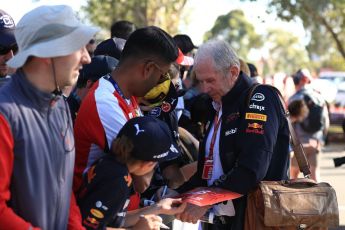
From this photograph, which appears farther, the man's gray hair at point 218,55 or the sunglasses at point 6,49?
the sunglasses at point 6,49

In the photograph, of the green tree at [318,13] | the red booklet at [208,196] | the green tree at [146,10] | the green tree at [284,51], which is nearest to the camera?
the red booklet at [208,196]

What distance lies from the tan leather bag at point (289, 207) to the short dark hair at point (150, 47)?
0.98m

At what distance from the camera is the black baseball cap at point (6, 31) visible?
440 centimetres

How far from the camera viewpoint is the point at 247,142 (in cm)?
407

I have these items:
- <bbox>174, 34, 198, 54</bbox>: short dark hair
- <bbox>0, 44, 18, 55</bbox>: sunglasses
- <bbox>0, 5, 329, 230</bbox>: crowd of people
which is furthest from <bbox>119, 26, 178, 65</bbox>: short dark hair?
<bbox>174, 34, 198, 54</bbox>: short dark hair

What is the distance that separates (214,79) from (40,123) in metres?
1.62

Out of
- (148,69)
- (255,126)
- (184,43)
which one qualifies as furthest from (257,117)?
(184,43)

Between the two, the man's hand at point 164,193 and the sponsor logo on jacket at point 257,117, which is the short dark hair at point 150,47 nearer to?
the sponsor logo on jacket at point 257,117

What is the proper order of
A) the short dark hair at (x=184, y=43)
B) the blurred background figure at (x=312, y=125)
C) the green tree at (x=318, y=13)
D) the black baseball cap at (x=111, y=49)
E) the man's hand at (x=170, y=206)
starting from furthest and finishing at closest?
the green tree at (x=318, y=13), the blurred background figure at (x=312, y=125), the short dark hair at (x=184, y=43), the black baseball cap at (x=111, y=49), the man's hand at (x=170, y=206)

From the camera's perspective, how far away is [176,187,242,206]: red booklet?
3912 mm

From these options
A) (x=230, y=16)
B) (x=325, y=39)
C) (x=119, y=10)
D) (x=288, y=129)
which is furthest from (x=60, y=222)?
(x=230, y=16)

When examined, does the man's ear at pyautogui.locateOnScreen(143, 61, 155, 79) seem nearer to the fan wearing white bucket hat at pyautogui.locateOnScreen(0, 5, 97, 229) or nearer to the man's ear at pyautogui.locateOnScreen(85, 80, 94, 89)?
the fan wearing white bucket hat at pyautogui.locateOnScreen(0, 5, 97, 229)

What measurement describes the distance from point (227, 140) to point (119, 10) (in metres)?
22.4

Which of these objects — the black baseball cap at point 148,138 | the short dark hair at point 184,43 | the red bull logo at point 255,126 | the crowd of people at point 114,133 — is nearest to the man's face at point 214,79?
the crowd of people at point 114,133
